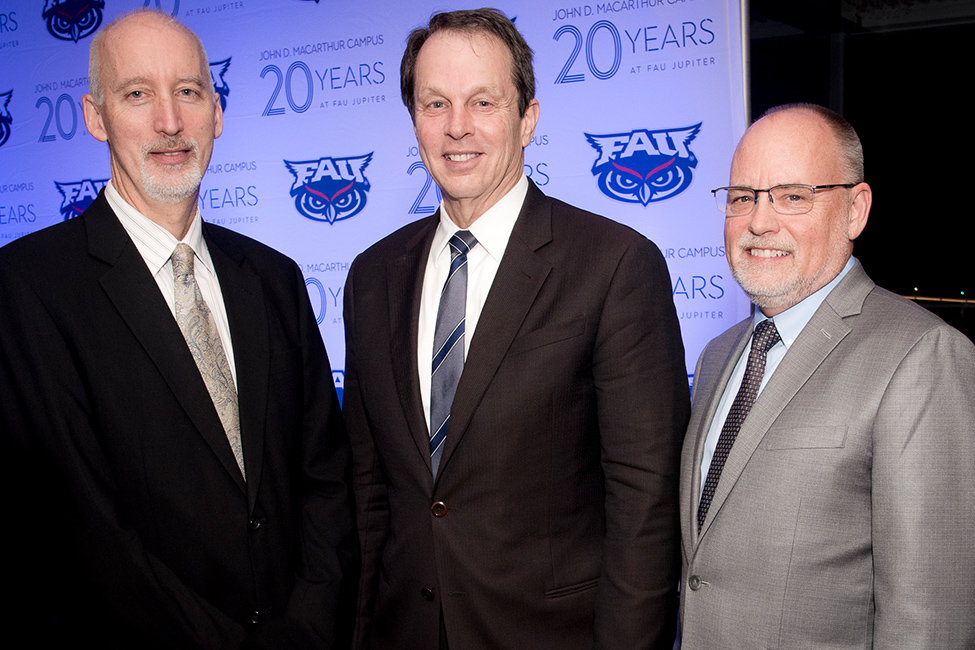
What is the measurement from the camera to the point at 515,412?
5.63ft

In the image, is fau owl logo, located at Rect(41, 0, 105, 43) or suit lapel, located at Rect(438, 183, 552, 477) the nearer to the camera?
suit lapel, located at Rect(438, 183, 552, 477)

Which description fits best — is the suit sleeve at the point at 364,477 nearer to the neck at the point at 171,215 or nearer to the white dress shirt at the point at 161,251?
the white dress shirt at the point at 161,251

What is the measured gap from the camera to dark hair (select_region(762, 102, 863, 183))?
176cm

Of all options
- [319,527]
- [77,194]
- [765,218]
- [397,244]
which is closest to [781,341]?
[765,218]

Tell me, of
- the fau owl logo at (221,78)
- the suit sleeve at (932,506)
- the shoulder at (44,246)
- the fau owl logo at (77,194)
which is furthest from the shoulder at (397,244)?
the fau owl logo at (77,194)

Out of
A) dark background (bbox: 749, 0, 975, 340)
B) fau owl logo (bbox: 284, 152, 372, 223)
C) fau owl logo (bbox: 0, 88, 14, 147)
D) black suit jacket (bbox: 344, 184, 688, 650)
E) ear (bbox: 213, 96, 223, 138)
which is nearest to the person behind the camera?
black suit jacket (bbox: 344, 184, 688, 650)

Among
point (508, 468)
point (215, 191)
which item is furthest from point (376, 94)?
point (508, 468)

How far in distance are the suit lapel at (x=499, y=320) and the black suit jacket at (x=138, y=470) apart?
1.62ft

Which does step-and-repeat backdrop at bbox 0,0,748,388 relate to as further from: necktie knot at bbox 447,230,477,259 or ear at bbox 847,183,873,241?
necktie knot at bbox 447,230,477,259

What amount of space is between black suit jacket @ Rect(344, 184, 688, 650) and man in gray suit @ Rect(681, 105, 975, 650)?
0.14 m

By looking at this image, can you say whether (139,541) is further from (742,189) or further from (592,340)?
(742,189)

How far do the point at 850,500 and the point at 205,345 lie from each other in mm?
1483

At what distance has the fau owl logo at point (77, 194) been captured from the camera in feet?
14.3

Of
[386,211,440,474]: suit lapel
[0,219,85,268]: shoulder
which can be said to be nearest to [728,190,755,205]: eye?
[386,211,440,474]: suit lapel
